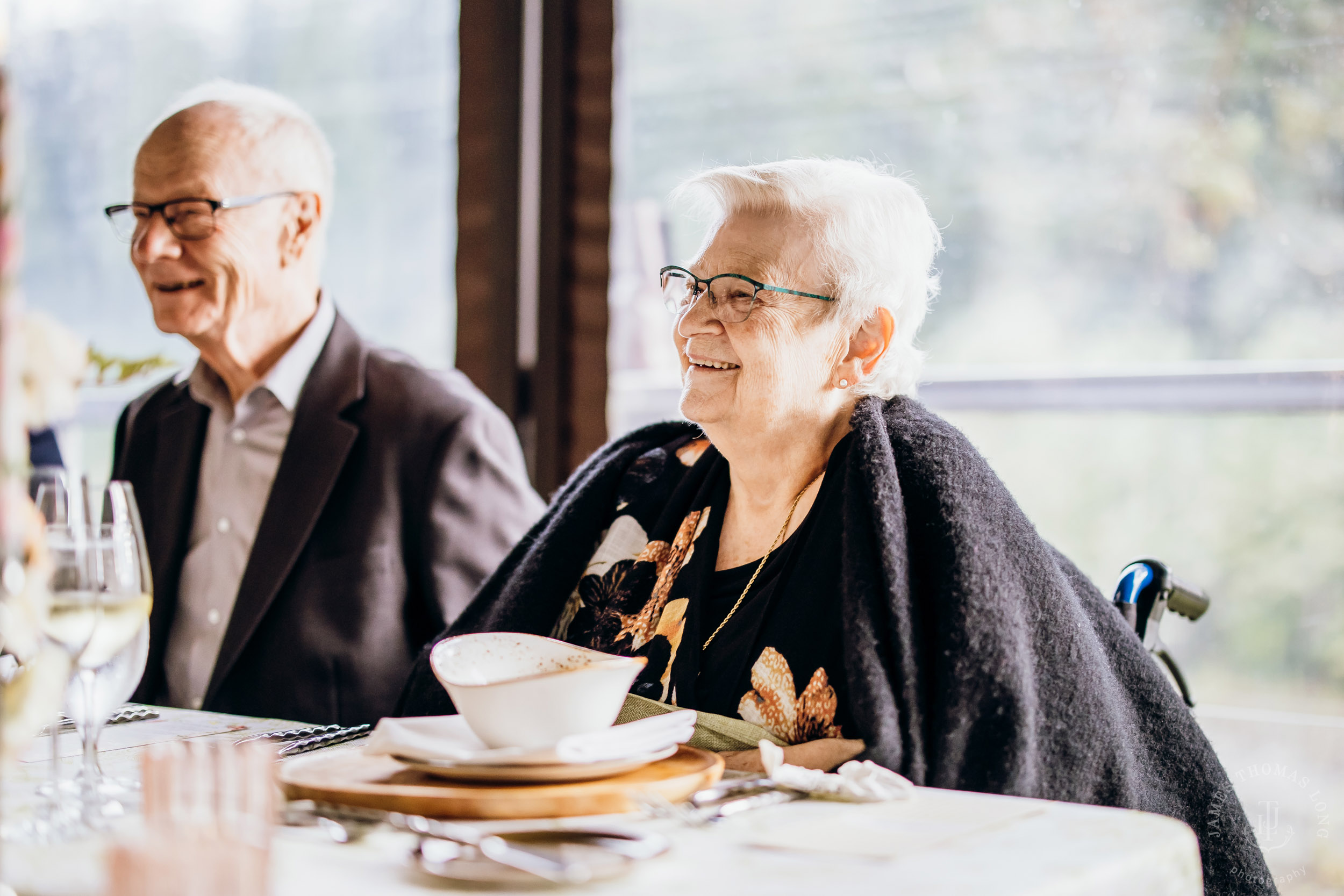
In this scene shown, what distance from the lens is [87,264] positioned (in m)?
3.76

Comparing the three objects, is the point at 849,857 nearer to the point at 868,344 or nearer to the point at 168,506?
the point at 868,344

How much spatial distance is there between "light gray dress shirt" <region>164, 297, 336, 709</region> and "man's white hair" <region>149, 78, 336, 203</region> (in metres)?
0.33

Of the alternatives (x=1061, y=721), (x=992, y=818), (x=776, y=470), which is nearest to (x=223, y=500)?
(x=776, y=470)

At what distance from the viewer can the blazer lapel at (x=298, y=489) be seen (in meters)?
2.21

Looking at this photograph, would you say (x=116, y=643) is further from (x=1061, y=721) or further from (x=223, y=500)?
(x=223, y=500)

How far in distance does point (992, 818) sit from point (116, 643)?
747mm

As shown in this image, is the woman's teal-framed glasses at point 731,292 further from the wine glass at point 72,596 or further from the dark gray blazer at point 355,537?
the wine glass at point 72,596

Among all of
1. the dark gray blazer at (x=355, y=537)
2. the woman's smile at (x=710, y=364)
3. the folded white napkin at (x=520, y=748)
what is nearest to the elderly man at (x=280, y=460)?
the dark gray blazer at (x=355, y=537)

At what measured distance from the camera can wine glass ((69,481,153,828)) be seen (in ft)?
3.43

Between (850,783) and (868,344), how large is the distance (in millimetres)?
837

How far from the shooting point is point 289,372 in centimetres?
241

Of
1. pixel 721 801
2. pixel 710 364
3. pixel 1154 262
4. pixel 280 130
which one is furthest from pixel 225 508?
pixel 1154 262

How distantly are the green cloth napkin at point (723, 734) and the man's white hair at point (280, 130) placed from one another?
151cm

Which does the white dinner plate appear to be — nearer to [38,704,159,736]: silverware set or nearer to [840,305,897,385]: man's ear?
[38,704,159,736]: silverware set
